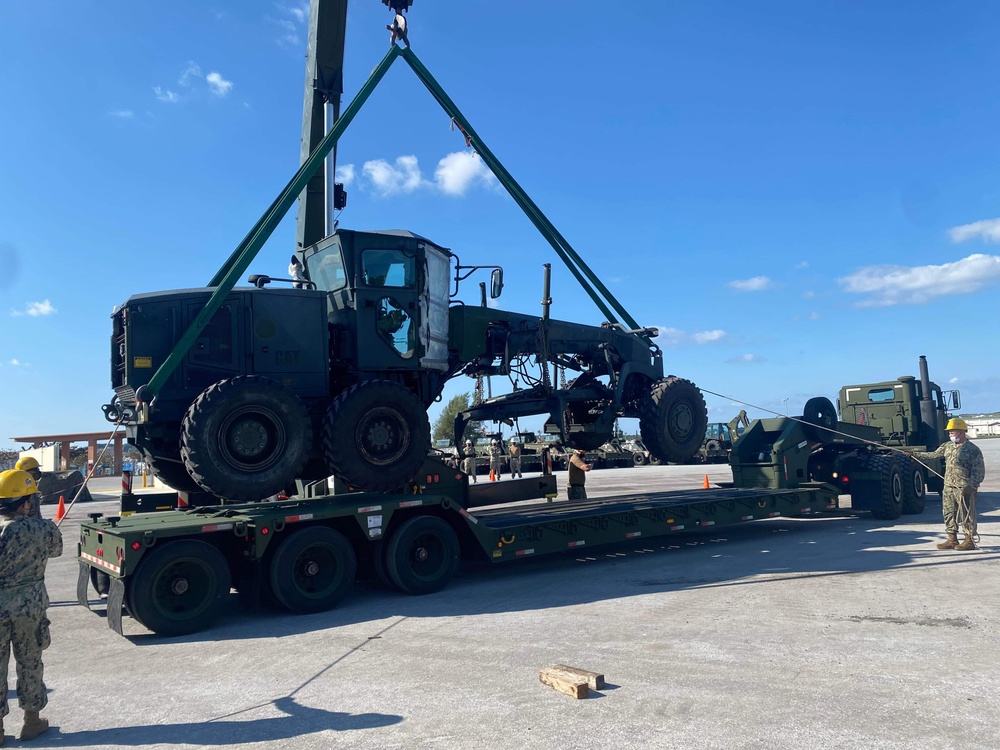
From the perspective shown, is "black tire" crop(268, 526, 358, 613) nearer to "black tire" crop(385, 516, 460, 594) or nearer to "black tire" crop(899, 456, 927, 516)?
"black tire" crop(385, 516, 460, 594)

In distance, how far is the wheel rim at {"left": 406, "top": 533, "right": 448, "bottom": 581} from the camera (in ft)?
28.8

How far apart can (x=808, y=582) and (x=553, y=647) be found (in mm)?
3907

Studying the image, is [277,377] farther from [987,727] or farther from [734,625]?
[987,727]

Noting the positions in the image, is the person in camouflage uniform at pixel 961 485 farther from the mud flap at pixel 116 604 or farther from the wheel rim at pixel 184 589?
the mud flap at pixel 116 604

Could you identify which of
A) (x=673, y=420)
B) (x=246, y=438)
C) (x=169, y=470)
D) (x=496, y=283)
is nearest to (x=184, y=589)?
(x=246, y=438)

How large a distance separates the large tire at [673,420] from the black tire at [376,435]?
3519mm

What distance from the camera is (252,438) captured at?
7.62 m

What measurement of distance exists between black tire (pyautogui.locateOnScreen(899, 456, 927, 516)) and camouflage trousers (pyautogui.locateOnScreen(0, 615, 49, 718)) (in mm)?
14538

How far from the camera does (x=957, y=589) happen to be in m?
→ 8.05

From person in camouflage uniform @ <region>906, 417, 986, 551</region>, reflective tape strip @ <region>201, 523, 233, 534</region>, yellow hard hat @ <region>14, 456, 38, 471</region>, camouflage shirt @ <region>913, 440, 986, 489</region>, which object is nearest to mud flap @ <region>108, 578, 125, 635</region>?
reflective tape strip @ <region>201, 523, 233, 534</region>

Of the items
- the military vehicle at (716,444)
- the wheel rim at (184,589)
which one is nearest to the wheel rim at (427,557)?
the wheel rim at (184,589)

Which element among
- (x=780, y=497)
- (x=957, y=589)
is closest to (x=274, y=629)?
(x=957, y=589)

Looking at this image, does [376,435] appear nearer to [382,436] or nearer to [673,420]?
[382,436]

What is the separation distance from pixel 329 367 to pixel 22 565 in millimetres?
4480
